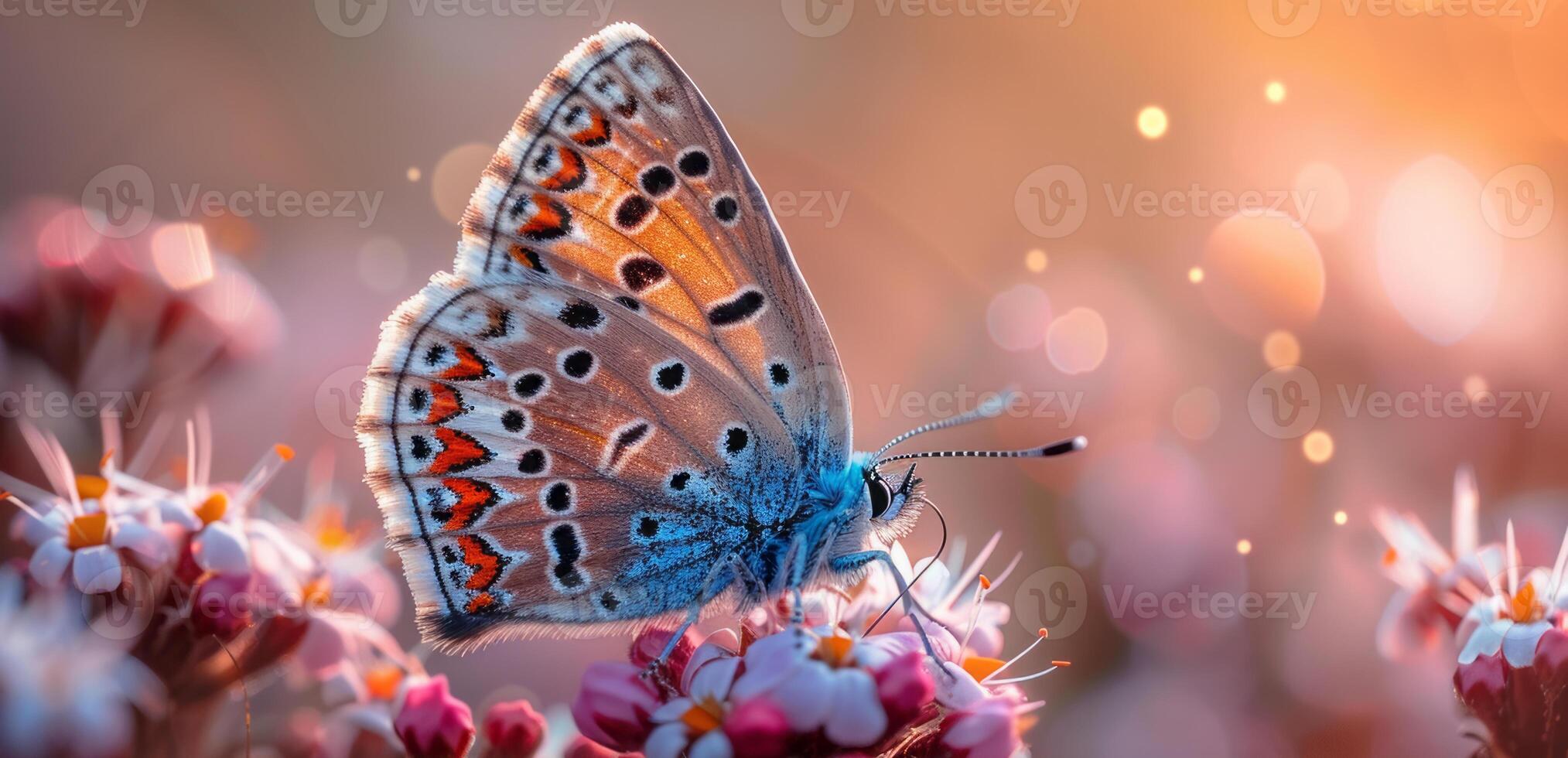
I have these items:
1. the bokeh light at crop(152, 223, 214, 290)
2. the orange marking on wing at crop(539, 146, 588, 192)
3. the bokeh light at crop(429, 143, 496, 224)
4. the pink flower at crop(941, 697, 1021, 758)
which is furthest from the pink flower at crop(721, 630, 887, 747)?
the bokeh light at crop(429, 143, 496, 224)

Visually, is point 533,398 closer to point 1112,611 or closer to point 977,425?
point 1112,611

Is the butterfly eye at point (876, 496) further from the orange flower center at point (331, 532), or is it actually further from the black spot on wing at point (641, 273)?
the orange flower center at point (331, 532)

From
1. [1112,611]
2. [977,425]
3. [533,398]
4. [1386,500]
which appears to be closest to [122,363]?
[533,398]

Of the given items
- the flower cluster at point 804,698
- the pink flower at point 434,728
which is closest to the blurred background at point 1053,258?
the pink flower at point 434,728

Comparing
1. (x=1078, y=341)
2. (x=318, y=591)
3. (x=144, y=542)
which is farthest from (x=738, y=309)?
(x=1078, y=341)

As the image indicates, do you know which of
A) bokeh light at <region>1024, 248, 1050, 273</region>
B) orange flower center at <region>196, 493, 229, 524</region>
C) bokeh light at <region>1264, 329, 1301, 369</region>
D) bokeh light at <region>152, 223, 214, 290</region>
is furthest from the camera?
bokeh light at <region>1024, 248, 1050, 273</region>

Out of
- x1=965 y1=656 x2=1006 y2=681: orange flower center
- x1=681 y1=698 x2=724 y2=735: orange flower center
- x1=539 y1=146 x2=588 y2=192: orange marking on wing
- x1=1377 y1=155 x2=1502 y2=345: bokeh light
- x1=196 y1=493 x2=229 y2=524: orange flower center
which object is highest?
x1=1377 y1=155 x2=1502 y2=345: bokeh light

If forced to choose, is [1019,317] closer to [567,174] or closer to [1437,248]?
[1437,248]

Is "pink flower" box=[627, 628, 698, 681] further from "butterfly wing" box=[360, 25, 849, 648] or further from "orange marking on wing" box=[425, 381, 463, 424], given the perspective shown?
"orange marking on wing" box=[425, 381, 463, 424]
